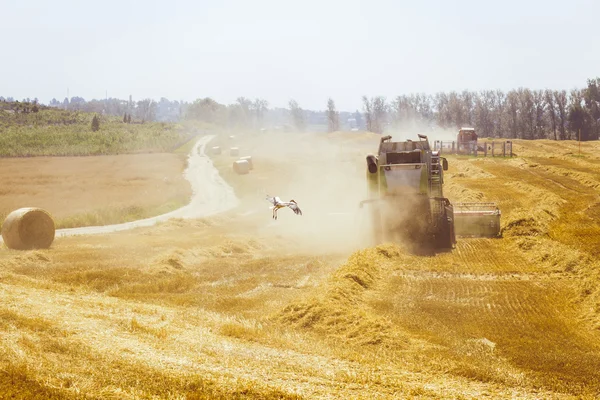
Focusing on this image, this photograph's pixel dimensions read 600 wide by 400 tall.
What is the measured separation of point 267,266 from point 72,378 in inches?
504

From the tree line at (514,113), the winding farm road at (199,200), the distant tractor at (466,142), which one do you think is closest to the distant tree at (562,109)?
the tree line at (514,113)

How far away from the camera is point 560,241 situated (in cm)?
2294

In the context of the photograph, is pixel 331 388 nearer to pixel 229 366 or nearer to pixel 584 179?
pixel 229 366

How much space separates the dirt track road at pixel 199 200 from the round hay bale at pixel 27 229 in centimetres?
537

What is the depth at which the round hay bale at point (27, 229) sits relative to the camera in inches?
968

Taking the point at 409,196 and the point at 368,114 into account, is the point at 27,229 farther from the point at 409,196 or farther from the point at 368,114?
the point at 368,114

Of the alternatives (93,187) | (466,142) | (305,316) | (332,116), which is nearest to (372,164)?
(305,316)

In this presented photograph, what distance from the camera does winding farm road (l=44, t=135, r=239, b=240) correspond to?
34656 mm

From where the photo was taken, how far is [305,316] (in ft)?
46.0

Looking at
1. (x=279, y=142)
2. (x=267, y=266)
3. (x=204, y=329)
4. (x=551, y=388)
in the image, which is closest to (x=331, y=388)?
(x=551, y=388)

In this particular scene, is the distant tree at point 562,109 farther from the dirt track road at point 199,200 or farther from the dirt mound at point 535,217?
the dirt mound at point 535,217

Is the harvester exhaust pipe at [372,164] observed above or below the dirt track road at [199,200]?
above

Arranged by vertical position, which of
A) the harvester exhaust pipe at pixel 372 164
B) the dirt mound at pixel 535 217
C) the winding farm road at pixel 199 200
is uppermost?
the harvester exhaust pipe at pixel 372 164

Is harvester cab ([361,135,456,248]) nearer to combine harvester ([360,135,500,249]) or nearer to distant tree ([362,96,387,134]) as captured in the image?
combine harvester ([360,135,500,249])
